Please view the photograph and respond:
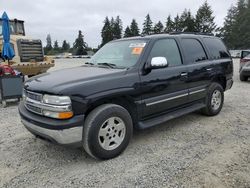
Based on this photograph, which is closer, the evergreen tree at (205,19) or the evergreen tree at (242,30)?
the evergreen tree at (242,30)

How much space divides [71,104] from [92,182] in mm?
996

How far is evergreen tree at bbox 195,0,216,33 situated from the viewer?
63219 mm

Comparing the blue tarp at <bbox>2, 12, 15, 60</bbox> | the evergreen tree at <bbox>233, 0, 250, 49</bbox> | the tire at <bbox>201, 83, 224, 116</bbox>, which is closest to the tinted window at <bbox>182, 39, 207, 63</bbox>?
the tire at <bbox>201, 83, 224, 116</bbox>

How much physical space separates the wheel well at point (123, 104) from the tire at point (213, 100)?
2.20 m

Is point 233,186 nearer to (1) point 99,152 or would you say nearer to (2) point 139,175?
(2) point 139,175

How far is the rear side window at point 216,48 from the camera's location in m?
5.57

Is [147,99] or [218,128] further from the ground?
[147,99]

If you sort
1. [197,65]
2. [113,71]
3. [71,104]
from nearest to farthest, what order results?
[71,104] → [113,71] → [197,65]

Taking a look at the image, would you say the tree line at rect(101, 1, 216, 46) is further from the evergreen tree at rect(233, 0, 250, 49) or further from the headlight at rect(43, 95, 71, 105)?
the headlight at rect(43, 95, 71, 105)

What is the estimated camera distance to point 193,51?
5.05 metres

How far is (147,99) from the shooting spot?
3.98m

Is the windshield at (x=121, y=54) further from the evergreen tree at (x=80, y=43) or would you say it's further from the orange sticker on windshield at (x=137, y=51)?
the evergreen tree at (x=80, y=43)

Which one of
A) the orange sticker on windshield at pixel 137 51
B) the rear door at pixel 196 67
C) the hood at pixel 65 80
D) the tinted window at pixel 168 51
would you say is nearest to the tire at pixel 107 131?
the hood at pixel 65 80

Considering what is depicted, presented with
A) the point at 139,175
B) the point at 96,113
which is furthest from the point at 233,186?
the point at 96,113
